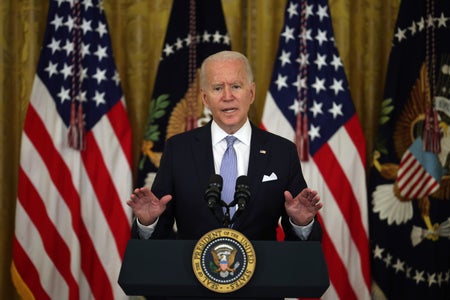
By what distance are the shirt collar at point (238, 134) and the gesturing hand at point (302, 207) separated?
0.46m

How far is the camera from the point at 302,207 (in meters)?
2.09

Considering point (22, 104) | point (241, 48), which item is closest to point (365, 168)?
point (241, 48)

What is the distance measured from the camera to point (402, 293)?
4.22 metres

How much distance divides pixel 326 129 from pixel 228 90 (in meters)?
1.98

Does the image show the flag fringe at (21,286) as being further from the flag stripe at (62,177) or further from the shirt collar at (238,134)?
the shirt collar at (238,134)

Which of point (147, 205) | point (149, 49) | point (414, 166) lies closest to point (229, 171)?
point (147, 205)

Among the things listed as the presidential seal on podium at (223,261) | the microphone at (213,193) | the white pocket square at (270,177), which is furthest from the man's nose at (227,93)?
the presidential seal on podium at (223,261)

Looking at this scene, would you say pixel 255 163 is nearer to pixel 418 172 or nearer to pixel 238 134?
pixel 238 134

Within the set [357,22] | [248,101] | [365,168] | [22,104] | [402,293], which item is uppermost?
[357,22]

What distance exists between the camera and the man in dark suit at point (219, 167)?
2.31 metres

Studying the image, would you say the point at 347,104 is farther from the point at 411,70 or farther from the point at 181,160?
the point at 181,160

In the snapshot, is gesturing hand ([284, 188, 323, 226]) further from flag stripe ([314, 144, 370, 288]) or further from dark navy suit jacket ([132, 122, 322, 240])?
flag stripe ([314, 144, 370, 288])

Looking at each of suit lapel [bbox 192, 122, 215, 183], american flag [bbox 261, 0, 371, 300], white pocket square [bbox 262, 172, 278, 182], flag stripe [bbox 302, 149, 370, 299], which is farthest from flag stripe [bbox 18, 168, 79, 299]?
white pocket square [bbox 262, 172, 278, 182]

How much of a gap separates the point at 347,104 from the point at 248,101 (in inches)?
76.9
